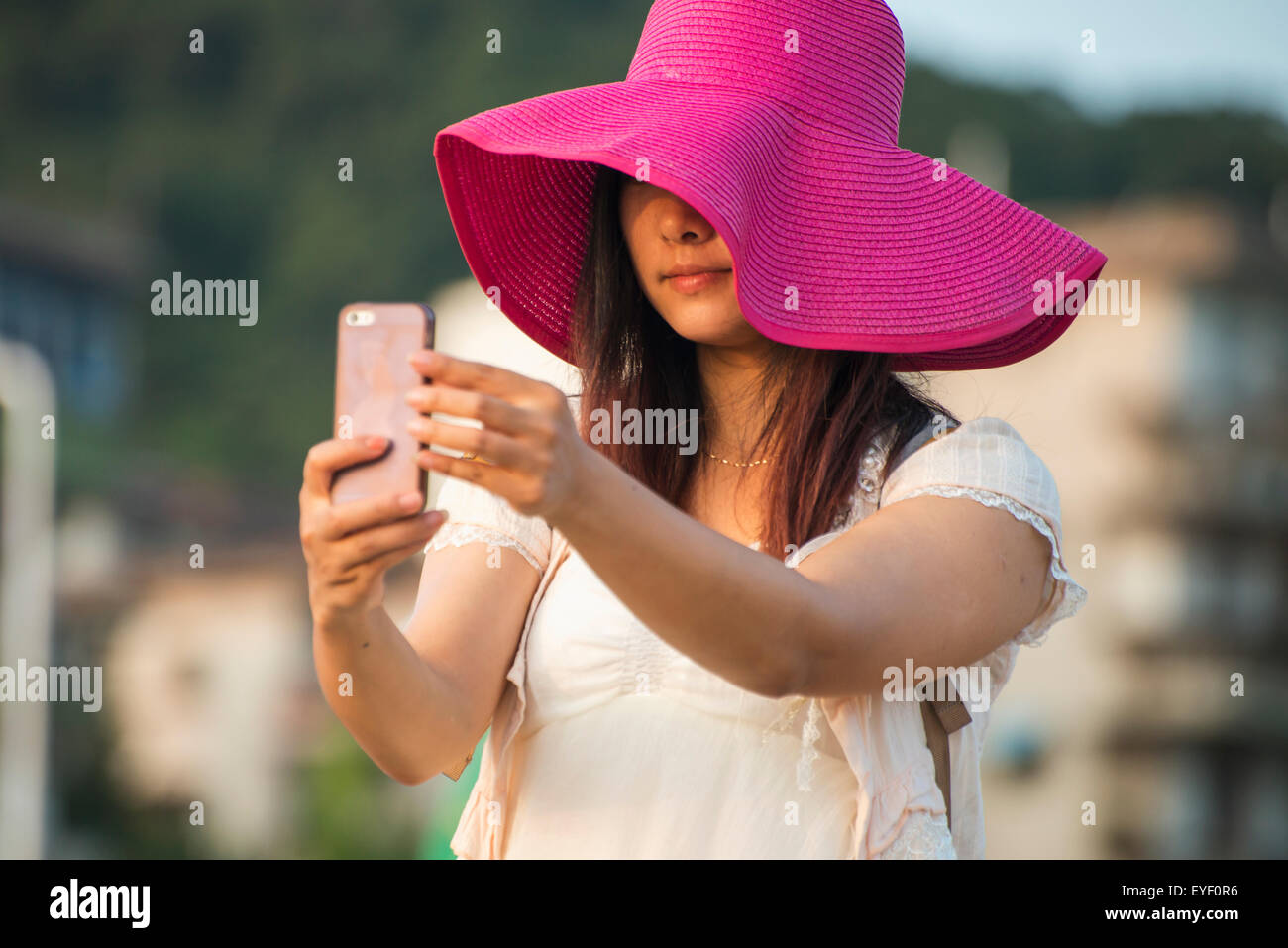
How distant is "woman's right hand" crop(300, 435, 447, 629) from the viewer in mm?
1593

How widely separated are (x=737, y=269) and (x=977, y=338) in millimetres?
364

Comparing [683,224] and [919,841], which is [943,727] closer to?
[919,841]

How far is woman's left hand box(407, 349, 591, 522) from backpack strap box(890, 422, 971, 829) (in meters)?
0.72

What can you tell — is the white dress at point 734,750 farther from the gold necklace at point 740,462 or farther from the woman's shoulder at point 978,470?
the gold necklace at point 740,462

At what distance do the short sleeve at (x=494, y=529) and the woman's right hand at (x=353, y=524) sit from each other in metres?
0.53

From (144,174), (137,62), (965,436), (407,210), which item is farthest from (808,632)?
(137,62)

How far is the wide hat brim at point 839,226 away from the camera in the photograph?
204 cm

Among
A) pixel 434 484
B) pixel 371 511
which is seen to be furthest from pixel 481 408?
pixel 434 484

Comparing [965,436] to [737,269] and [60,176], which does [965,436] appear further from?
[60,176]

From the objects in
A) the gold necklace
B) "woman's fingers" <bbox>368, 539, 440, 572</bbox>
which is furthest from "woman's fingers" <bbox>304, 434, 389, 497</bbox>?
the gold necklace

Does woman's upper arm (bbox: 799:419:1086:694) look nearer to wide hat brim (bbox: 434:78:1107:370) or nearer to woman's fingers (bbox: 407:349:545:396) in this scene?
wide hat brim (bbox: 434:78:1107:370)

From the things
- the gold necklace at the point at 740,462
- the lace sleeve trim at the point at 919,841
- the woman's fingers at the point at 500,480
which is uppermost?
the gold necklace at the point at 740,462

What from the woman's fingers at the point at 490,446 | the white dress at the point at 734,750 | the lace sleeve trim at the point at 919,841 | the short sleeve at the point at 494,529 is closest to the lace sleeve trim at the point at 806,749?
the white dress at the point at 734,750

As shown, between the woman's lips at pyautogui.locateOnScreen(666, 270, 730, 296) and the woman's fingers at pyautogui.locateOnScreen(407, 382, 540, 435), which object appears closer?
the woman's fingers at pyautogui.locateOnScreen(407, 382, 540, 435)
